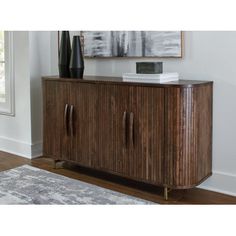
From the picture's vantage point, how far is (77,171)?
10.7 feet

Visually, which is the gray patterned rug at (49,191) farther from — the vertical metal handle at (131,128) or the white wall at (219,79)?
the white wall at (219,79)

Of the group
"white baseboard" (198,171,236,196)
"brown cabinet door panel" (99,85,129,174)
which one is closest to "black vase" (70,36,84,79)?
"brown cabinet door panel" (99,85,129,174)

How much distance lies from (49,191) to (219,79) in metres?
1.50

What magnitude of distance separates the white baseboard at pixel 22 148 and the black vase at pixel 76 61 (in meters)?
1.01

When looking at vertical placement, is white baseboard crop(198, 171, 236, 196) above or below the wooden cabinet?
below

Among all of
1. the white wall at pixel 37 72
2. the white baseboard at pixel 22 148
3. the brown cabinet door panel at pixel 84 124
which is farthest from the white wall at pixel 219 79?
the white baseboard at pixel 22 148

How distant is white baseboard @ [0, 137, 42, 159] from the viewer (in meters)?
3.70

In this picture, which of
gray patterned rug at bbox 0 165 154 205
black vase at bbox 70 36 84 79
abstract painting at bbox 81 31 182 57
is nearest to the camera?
gray patterned rug at bbox 0 165 154 205

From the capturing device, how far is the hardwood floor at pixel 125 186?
254 cm

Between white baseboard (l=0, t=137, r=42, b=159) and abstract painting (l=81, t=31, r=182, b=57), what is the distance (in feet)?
3.63

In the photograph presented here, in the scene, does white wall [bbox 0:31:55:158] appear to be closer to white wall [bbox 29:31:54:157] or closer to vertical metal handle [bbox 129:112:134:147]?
white wall [bbox 29:31:54:157]

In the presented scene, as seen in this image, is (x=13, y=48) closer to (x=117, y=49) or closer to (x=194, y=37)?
(x=117, y=49)

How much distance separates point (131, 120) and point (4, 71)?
6.26 feet
